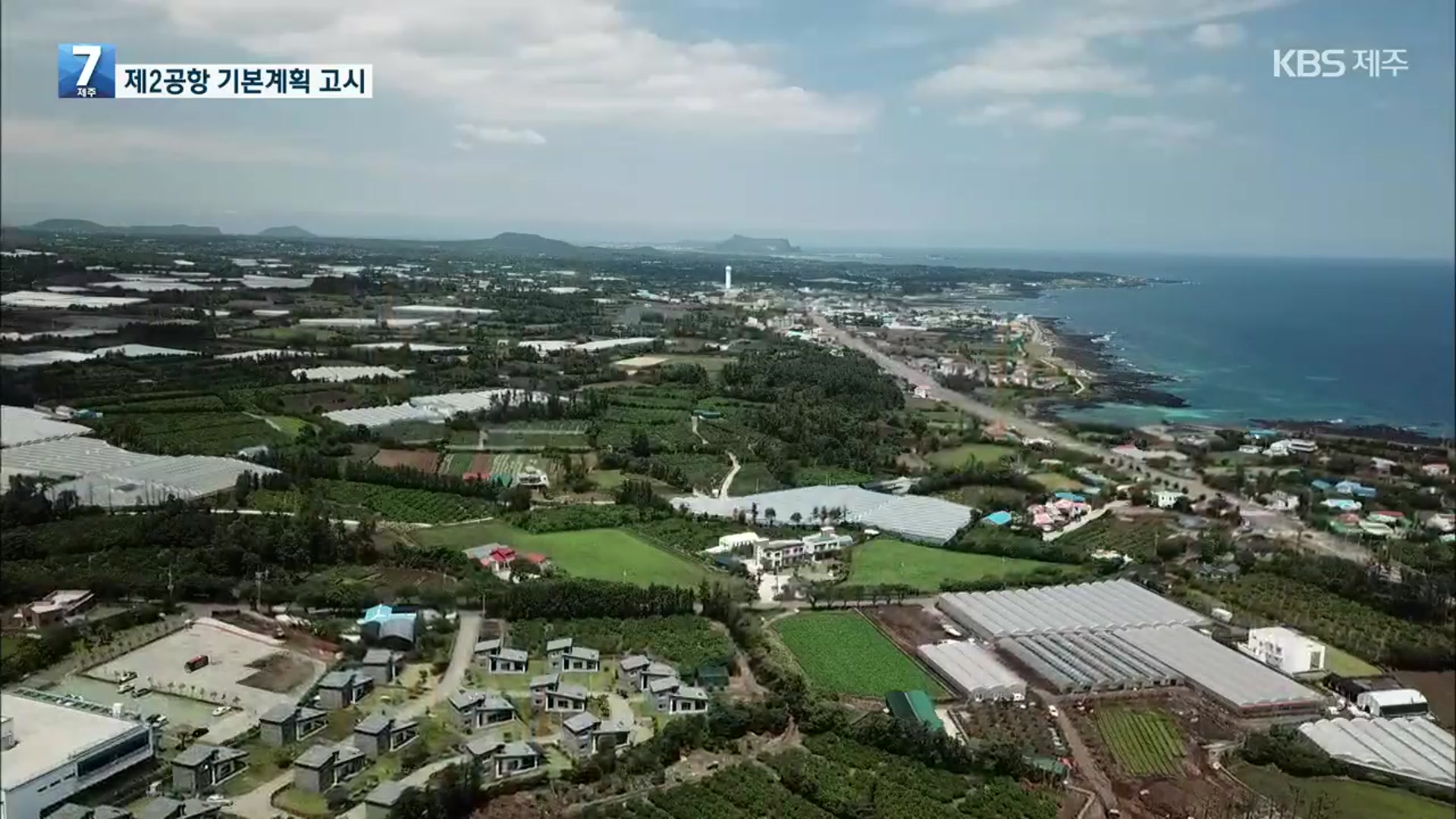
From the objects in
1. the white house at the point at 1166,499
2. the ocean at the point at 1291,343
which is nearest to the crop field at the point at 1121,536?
the white house at the point at 1166,499

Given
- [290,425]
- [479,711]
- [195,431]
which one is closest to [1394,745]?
[479,711]

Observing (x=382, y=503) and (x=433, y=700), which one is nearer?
(x=433, y=700)

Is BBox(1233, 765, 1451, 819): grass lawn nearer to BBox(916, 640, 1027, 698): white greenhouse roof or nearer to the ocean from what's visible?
BBox(916, 640, 1027, 698): white greenhouse roof

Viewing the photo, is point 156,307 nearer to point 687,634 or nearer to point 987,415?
point 687,634

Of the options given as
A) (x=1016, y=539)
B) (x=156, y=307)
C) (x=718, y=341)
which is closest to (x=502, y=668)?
(x=1016, y=539)

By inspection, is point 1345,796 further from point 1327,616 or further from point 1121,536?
point 1121,536
